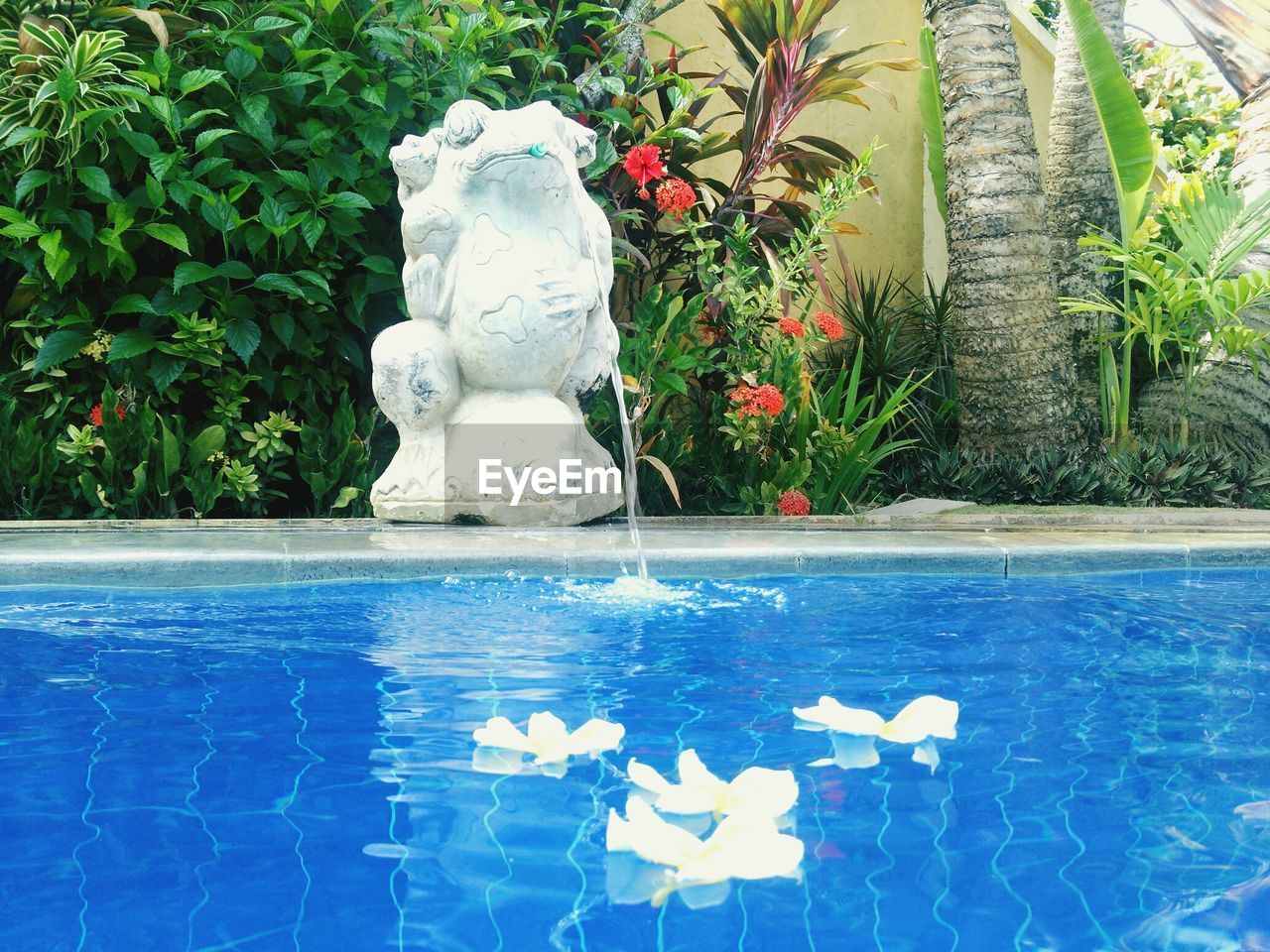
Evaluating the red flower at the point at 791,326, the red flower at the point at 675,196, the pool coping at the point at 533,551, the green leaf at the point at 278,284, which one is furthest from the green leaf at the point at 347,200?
the red flower at the point at 791,326

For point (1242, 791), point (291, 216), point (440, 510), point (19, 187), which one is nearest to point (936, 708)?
point (1242, 791)

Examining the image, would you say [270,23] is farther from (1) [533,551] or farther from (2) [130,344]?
(1) [533,551]

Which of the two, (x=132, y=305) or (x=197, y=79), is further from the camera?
(x=132, y=305)

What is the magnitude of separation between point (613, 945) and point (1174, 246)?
814 centimetres

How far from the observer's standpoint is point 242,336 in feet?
17.3

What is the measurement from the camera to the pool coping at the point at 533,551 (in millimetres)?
3514

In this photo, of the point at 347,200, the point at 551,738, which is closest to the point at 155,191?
the point at 347,200

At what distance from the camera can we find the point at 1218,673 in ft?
8.38

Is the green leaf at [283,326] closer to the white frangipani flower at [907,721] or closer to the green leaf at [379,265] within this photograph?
the green leaf at [379,265]

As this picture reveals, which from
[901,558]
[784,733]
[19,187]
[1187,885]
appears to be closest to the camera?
[1187,885]

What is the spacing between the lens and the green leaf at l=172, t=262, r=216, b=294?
16.9 feet

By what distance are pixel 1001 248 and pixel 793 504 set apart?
2.26 metres

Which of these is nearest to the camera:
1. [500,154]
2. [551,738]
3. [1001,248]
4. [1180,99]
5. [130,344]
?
[551,738]

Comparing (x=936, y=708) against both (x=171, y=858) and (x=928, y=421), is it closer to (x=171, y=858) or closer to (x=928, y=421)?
(x=171, y=858)
